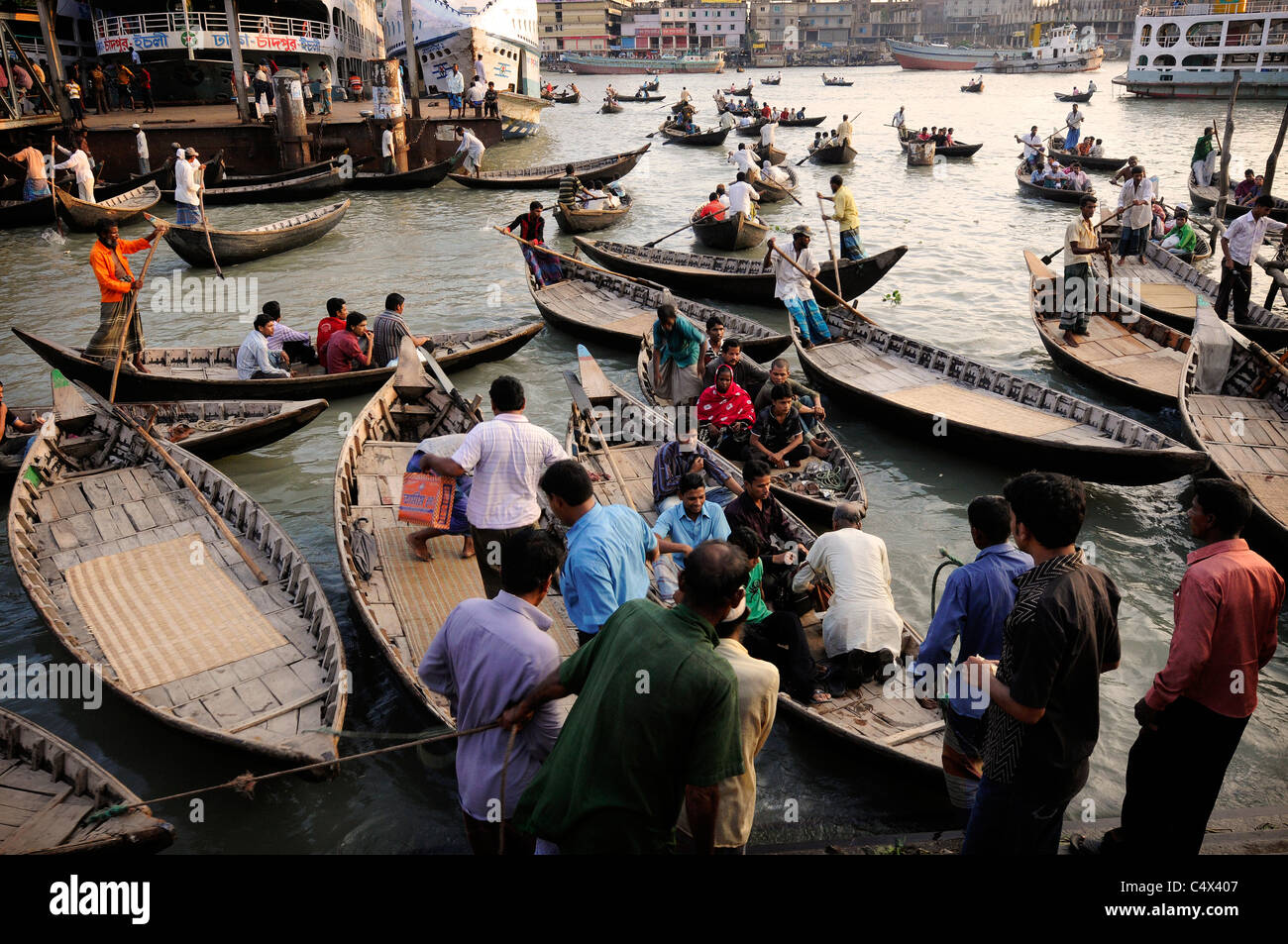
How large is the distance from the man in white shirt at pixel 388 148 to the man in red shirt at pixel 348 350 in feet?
61.6

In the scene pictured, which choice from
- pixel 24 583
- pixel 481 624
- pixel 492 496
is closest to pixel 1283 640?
pixel 492 496

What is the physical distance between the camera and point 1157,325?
38.2ft

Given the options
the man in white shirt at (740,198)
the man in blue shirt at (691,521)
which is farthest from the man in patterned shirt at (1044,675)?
the man in white shirt at (740,198)

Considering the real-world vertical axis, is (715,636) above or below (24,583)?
above

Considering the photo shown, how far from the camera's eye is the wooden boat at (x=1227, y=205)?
1906 cm

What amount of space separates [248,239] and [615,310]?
859 centimetres

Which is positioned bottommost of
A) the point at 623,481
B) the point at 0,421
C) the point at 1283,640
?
the point at 1283,640

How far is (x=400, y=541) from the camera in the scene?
23.6 ft

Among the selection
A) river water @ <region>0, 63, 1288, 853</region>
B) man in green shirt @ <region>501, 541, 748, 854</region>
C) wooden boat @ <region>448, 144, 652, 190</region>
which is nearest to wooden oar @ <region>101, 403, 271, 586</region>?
river water @ <region>0, 63, 1288, 853</region>

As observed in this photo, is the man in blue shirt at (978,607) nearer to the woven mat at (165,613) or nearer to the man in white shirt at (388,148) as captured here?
the woven mat at (165,613)

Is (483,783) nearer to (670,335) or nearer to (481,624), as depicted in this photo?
(481,624)

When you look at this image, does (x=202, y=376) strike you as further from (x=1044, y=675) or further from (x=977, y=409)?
(x=1044, y=675)

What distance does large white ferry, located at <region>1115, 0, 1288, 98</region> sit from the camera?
45.7 m
